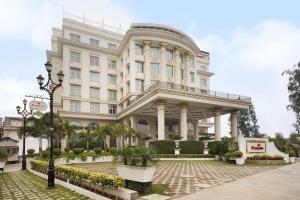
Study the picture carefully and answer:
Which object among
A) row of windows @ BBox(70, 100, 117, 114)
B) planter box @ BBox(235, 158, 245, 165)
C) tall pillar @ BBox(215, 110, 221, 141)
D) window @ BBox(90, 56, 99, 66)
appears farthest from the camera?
window @ BBox(90, 56, 99, 66)

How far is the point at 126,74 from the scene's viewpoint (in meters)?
45.7

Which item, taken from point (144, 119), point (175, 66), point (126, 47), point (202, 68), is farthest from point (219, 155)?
point (202, 68)

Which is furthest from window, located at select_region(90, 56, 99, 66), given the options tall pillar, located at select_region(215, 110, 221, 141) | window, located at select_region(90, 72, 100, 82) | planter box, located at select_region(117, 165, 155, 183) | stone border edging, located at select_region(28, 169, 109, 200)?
planter box, located at select_region(117, 165, 155, 183)

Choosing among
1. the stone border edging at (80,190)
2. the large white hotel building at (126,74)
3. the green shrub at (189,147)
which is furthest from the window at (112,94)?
the stone border edging at (80,190)

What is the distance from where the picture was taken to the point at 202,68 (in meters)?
62.5

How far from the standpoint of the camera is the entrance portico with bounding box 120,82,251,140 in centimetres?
3130

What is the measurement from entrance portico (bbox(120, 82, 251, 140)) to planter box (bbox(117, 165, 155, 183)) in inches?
788

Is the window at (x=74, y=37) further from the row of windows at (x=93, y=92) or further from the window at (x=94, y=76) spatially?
the row of windows at (x=93, y=92)

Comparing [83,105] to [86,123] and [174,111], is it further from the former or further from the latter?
[174,111]

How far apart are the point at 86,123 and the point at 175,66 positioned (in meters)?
18.5

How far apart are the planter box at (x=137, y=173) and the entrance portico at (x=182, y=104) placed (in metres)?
20.0

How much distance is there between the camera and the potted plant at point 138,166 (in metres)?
9.91

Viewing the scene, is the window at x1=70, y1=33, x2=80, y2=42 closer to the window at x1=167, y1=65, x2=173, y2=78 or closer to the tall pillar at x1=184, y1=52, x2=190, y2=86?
the window at x1=167, y1=65, x2=173, y2=78

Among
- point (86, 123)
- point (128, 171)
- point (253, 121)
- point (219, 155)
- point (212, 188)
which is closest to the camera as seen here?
point (128, 171)
